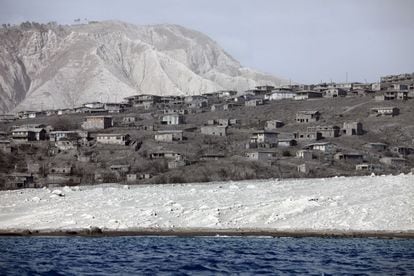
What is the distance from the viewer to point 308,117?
349ft

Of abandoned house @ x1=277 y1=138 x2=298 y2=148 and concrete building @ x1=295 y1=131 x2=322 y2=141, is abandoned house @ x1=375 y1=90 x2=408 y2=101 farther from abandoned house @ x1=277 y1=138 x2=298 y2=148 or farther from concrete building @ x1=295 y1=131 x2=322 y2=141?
abandoned house @ x1=277 y1=138 x2=298 y2=148

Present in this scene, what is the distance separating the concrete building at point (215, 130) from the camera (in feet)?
321

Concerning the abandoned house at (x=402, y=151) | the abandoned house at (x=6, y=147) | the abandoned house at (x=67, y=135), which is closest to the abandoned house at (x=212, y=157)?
the abandoned house at (x=67, y=135)

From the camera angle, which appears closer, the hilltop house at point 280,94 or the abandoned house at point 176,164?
the abandoned house at point 176,164

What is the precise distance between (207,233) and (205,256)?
12126 millimetres

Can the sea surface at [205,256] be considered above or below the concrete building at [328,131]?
below

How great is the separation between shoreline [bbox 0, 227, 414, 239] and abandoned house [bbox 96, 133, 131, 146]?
44.4m

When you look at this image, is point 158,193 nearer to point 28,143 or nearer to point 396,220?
point 396,220

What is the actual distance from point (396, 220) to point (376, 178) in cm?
1491

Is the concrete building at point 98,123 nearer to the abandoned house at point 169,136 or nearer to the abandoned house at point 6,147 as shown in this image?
the abandoned house at point 169,136

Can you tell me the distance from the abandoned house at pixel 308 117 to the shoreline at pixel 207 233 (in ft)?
210

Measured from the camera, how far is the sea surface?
26453 mm

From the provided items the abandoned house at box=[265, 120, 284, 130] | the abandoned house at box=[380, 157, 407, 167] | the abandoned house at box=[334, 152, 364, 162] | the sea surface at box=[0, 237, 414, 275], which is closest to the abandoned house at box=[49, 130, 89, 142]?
the abandoned house at box=[265, 120, 284, 130]

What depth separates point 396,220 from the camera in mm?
43375
